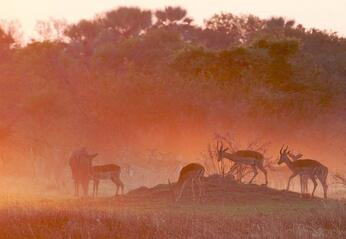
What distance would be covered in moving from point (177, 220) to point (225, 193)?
620 cm

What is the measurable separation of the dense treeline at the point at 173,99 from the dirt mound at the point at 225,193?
52.9 feet

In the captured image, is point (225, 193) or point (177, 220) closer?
point (177, 220)

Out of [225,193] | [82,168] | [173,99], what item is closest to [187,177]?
[225,193]

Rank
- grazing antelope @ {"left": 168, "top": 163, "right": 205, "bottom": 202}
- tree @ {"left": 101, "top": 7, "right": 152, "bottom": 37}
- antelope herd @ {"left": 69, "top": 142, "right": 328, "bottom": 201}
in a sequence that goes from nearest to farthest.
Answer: grazing antelope @ {"left": 168, "top": 163, "right": 205, "bottom": 202}, antelope herd @ {"left": 69, "top": 142, "right": 328, "bottom": 201}, tree @ {"left": 101, "top": 7, "right": 152, "bottom": 37}

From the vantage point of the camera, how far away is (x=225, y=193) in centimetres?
2602

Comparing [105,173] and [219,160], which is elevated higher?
[219,160]

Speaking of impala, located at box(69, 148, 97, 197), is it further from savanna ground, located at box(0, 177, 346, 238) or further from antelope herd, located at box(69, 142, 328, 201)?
savanna ground, located at box(0, 177, 346, 238)

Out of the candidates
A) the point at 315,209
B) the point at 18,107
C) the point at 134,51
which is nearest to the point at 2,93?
the point at 18,107

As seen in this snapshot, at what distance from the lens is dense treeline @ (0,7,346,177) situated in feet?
145

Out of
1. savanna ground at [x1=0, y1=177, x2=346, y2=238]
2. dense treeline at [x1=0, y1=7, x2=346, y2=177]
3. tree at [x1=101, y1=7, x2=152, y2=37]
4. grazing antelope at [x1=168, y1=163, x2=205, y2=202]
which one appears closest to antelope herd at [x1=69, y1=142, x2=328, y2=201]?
grazing antelope at [x1=168, y1=163, x2=205, y2=202]

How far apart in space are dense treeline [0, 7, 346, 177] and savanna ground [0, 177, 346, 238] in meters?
18.6

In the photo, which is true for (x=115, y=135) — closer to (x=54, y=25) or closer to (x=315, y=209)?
(x=315, y=209)

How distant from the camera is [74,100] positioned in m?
47.9

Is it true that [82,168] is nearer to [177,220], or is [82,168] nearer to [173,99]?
[177,220]
